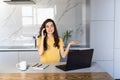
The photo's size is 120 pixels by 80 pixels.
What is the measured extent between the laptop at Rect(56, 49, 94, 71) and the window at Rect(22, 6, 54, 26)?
2230mm

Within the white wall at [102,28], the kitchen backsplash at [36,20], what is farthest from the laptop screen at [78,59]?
the kitchen backsplash at [36,20]

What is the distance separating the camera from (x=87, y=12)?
Answer: 427 cm

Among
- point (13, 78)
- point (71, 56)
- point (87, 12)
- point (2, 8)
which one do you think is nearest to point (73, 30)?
point (87, 12)

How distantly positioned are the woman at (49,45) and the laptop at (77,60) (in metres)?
0.52

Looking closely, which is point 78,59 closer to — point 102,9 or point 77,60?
point 77,60

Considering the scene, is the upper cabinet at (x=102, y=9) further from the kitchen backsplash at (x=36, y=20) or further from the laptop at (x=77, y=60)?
the laptop at (x=77, y=60)

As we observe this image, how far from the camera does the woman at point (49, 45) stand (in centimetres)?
285

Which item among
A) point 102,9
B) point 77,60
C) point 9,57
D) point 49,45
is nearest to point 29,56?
point 9,57

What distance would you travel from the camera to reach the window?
→ 173 inches

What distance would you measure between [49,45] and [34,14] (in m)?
1.67

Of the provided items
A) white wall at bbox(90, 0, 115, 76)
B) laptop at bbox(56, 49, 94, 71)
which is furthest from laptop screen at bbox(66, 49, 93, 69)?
white wall at bbox(90, 0, 115, 76)

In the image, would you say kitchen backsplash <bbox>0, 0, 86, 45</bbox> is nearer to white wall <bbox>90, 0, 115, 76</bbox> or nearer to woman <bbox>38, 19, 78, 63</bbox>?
white wall <bbox>90, 0, 115, 76</bbox>

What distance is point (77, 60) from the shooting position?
225 centimetres

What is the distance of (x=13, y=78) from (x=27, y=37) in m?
2.54
